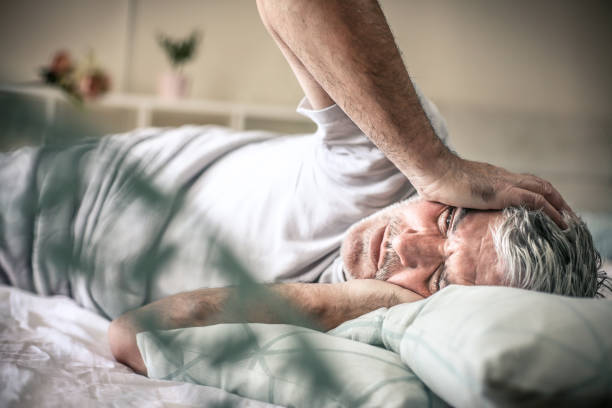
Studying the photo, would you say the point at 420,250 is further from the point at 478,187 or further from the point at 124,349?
the point at 124,349

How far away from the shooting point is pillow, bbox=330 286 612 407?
44cm

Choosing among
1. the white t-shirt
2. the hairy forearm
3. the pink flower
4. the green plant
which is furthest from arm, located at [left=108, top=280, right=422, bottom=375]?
the green plant

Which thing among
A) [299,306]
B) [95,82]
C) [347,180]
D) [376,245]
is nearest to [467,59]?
[95,82]

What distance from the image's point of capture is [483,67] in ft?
9.87

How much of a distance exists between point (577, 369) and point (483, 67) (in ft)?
9.41

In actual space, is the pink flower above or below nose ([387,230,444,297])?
above

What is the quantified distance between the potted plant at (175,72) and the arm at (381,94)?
6.88 feet

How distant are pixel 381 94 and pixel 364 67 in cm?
5

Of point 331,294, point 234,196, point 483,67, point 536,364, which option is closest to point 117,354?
point 331,294

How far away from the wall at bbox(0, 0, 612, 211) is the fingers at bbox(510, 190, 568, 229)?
7.06 ft

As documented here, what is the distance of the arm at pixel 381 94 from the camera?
714 millimetres

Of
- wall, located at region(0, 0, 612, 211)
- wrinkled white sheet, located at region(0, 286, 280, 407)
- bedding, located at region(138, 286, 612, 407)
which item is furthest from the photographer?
wall, located at region(0, 0, 612, 211)

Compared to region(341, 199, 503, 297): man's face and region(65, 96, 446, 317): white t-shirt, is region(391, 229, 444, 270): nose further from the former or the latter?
region(65, 96, 446, 317): white t-shirt

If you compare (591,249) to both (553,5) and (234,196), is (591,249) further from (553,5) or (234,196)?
(553,5)
